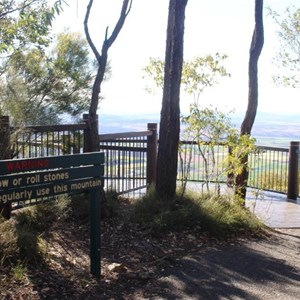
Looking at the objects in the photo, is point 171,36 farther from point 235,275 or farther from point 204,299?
point 204,299

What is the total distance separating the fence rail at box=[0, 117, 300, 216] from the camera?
24.9 ft

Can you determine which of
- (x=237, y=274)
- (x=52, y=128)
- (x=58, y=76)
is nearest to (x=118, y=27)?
(x=52, y=128)

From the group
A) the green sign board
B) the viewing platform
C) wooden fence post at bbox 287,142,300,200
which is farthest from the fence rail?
the green sign board

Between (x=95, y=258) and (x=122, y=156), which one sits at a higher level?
(x=122, y=156)

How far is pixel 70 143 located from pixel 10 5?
2410 mm

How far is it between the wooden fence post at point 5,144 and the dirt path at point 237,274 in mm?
2330

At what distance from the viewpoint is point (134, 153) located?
10.2 m

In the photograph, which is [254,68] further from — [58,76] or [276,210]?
[58,76]

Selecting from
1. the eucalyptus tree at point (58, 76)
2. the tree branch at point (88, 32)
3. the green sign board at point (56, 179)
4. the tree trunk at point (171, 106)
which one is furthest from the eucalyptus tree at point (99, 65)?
the eucalyptus tree at point (58, 76)

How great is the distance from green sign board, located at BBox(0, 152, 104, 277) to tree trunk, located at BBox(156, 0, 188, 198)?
281 centimetres

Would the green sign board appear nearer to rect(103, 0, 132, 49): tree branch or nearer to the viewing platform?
rect(103, 0, 132, 49): tree branch

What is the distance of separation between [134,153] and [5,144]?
3909 mm

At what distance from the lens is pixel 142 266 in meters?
5.86

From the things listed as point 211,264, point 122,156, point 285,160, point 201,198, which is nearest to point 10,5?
point 122,156
